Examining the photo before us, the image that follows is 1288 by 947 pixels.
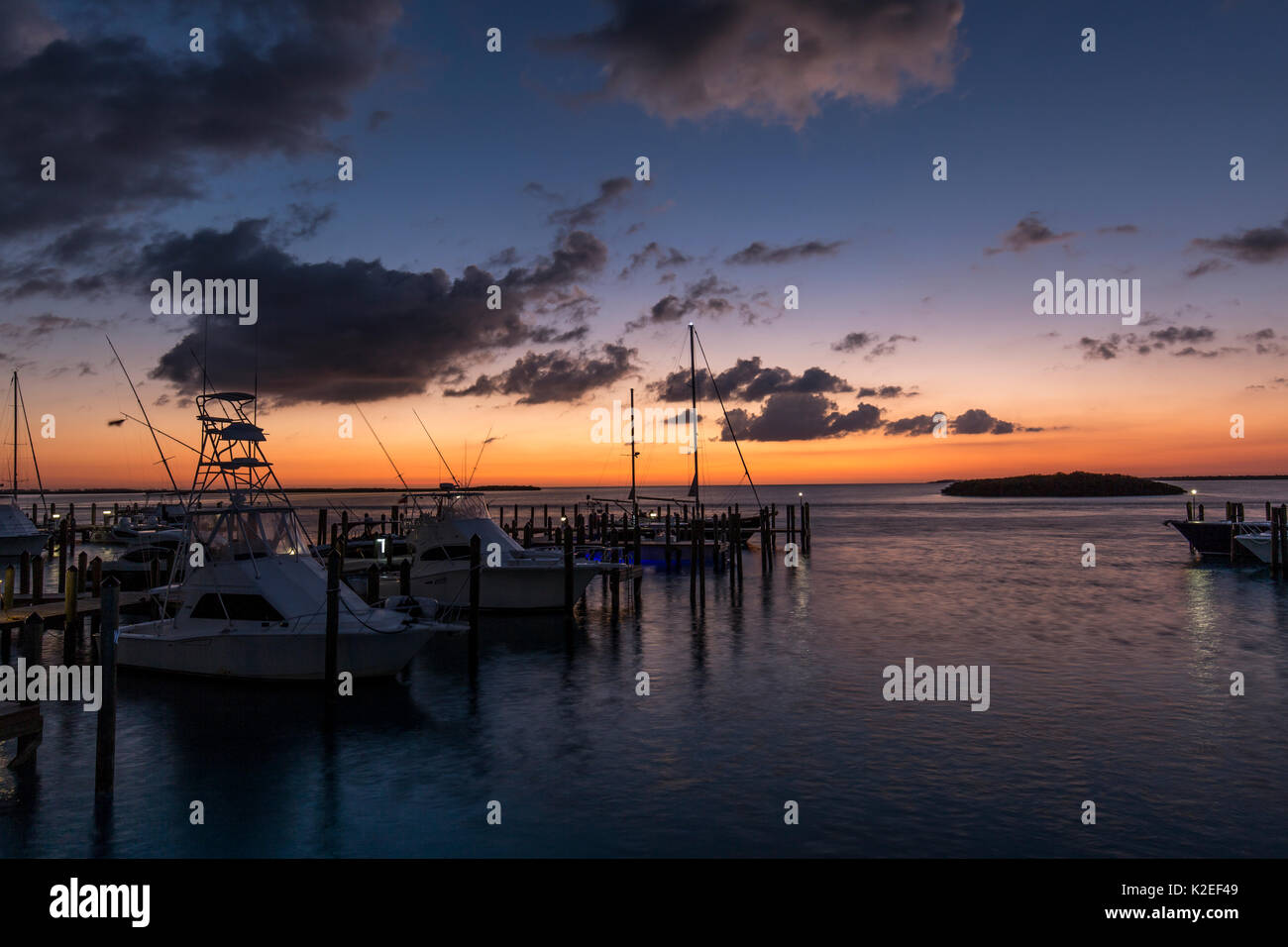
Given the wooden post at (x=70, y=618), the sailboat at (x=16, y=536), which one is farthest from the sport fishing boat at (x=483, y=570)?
the sailboat at (x=16, y=536)

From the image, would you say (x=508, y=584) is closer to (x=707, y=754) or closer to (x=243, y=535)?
(x=243, y=535)

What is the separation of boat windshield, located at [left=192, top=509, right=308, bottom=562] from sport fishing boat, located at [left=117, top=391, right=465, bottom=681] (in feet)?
0.08

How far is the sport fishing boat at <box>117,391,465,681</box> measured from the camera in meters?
19.1

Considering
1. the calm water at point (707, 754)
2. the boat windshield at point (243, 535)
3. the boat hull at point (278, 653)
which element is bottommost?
the calm water at point (707, 754)

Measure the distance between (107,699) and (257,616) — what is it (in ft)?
22.8

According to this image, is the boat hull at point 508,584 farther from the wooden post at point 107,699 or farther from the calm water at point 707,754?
the wooden post at point 107,699

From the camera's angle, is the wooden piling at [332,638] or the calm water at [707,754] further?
the wooden piling at [332,638]

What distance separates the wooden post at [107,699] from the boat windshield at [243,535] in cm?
681

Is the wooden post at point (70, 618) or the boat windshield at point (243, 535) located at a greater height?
the boat windshield at point (243, 535)

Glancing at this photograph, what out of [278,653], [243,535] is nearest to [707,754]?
[278,653]

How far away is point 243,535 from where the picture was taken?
2003 cm

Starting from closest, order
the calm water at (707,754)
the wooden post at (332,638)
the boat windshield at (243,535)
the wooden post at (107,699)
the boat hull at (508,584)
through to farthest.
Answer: the calm water at (707,754) < the wooden post at (107,699) < the wooden post at (332,638) < the boat windshield at (243,535) < the boat hull at (508,584)

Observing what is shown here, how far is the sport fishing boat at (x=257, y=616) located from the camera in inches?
750
